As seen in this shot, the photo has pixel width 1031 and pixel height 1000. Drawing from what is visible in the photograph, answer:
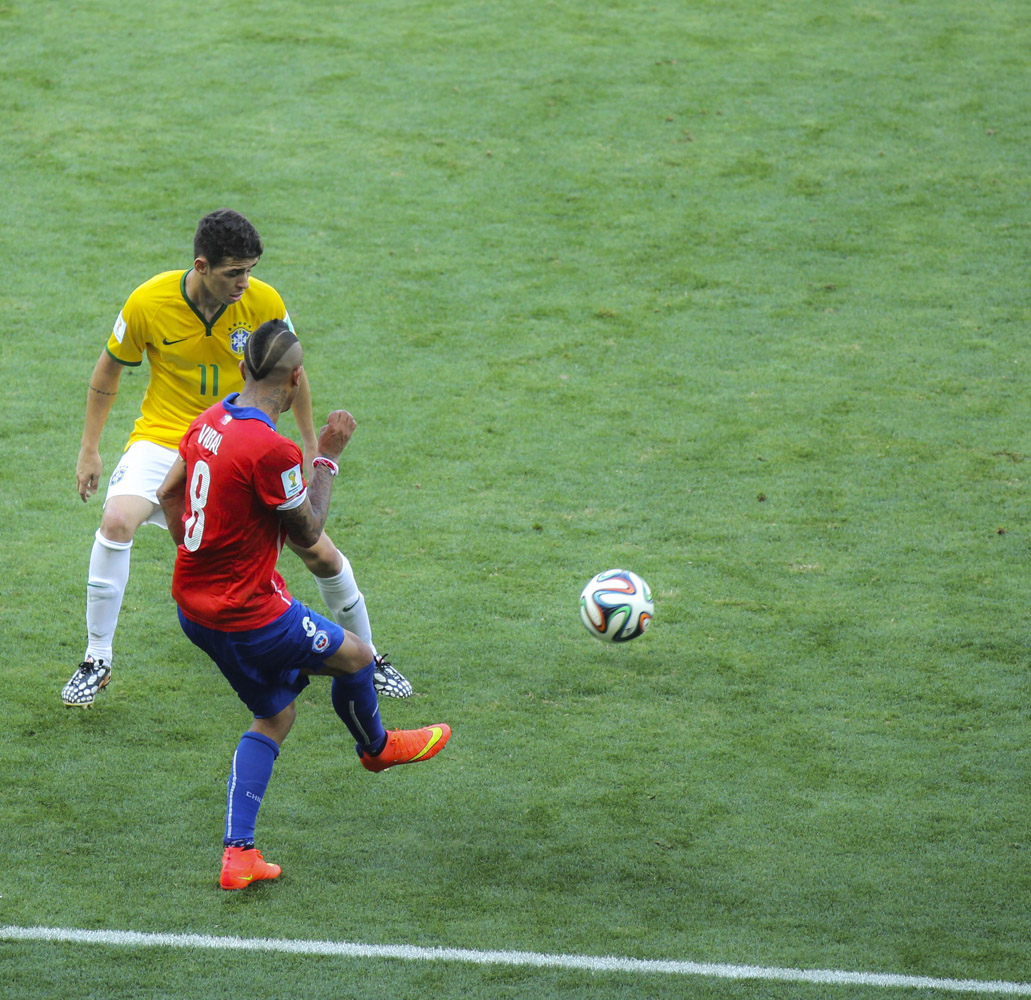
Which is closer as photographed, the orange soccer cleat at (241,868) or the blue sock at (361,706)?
the orange soccer cleat at (241,868)

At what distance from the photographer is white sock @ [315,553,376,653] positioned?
5816 mm

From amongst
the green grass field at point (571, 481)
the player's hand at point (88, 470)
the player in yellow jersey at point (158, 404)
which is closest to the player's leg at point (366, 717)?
the green grass field at point (571, 481)

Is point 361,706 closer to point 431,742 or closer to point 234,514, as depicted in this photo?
point 431,742

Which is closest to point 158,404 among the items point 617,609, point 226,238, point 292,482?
point 226,238

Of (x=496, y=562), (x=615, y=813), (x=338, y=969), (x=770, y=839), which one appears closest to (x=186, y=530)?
(x=338, y=969)

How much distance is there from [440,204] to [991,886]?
27.6 ft

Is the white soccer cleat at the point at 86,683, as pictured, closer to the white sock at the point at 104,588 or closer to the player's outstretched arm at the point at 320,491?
the white sock at the point at 104,588

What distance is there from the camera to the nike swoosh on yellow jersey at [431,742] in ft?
17.2

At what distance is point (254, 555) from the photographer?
4574mm

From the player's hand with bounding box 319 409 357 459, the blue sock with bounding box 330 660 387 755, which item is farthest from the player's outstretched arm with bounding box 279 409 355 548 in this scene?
the blue sock with bounding box 330 660 387 755

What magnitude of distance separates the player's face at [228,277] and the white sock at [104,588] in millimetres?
1169

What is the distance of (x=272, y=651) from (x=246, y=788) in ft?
1.70

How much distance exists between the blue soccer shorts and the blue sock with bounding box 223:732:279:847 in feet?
0.46

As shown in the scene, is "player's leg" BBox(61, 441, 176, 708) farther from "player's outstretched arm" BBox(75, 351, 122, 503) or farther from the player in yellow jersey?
"player's outstretched arm" BBox(75, 351, 122, 503)
